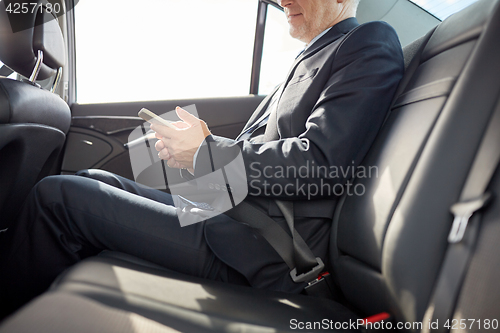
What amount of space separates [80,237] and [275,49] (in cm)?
157

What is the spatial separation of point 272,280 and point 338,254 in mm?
157

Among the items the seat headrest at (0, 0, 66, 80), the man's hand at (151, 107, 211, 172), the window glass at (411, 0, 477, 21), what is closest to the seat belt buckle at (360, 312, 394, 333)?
the man's hand at (151, 107, 211, 172)

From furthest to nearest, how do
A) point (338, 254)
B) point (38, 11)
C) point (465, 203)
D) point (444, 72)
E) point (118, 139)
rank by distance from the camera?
point (118, 139), point (38, 11), point (338, 254), point (444, 72), point (465, 203)

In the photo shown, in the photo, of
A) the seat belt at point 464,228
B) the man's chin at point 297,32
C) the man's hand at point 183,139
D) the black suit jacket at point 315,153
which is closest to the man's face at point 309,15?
the man's chin at point 297,32

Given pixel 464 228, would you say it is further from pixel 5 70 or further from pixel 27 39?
pixel 5 70

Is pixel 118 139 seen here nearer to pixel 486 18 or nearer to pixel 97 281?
pixel 97 281

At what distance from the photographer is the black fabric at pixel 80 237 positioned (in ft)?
2.33

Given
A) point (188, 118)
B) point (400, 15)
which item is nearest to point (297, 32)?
point (188, 118)

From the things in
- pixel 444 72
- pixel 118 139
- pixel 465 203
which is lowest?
pixel 118 139

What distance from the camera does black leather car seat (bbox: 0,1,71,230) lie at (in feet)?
2.97

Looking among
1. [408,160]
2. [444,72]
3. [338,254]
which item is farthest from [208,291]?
[444,72]

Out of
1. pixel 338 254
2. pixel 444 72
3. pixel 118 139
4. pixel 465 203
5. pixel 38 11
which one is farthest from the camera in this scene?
pixel 118 139

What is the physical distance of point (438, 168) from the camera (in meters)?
0.52

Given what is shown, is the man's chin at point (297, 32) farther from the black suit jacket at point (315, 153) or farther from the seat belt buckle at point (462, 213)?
the seat belt buckle at point (462, 213)
